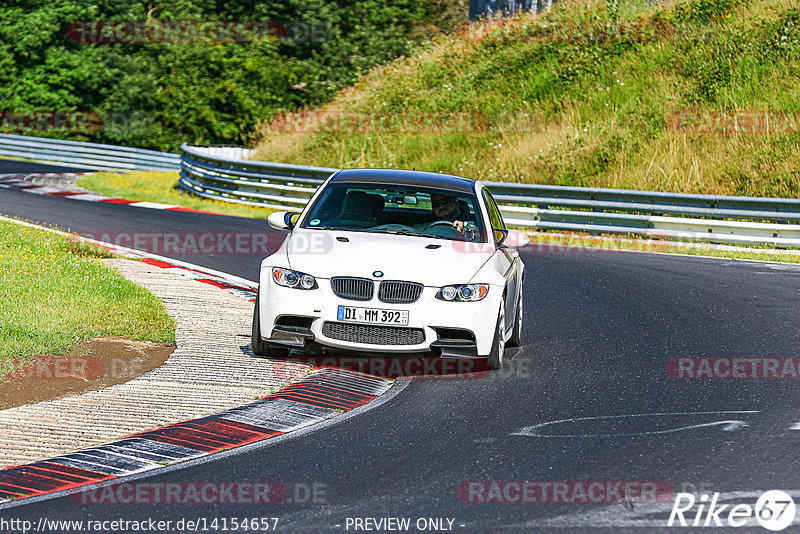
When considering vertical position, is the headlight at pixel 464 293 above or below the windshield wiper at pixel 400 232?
below

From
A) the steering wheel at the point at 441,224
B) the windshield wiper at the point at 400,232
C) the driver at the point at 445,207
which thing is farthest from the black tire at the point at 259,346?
the driver at the point at 445,207

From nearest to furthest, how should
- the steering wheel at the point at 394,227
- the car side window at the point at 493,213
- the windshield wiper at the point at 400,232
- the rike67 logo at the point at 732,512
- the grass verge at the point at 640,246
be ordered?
the rike67 logo at the point at 732,512 → the windshield wiper at the point at 400,232 → the steering wheel at the point at 394,227 → the car side window at the point at 493,213 → the grass verge at the point at 640,246

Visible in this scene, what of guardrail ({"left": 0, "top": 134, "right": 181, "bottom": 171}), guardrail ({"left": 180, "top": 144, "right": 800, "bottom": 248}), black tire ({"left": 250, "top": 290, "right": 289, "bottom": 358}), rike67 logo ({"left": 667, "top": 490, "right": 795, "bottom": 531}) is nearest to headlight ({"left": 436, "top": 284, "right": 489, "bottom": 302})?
black tire ({"left": 250, "top": 290, "right": 289, "bottom": 358})

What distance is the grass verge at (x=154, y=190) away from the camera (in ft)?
80.0

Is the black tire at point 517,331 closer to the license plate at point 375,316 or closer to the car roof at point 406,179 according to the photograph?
the car roof at point 406,179

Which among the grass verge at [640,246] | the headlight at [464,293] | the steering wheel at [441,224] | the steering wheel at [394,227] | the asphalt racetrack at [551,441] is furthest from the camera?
the grass verge at [640,246]

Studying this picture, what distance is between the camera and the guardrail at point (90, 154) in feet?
120

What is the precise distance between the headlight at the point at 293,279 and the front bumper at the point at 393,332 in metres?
0.04

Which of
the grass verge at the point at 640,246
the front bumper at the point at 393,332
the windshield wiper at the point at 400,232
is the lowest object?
the grass verge at the point at 640,246

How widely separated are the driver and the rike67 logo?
15.4 feet

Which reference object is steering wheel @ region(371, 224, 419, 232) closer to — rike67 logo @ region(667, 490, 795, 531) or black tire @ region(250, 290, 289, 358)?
black tire @ region(250, 290, 289, 358)

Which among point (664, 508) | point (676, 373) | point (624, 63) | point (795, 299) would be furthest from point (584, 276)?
point (624, 63)

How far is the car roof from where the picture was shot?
10.2 metres

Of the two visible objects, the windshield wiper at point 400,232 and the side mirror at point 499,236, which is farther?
the side mirror at point 499,236
